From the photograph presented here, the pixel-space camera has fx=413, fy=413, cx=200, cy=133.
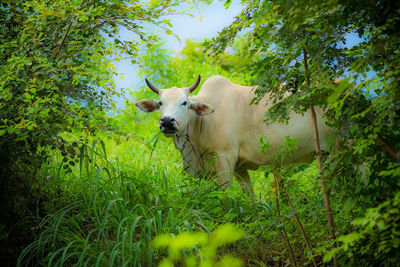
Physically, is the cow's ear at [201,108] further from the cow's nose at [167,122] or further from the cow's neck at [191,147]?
the cow's nose at [167,122]

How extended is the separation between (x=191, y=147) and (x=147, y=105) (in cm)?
73

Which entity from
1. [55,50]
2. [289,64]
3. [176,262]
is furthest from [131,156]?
[289,64]

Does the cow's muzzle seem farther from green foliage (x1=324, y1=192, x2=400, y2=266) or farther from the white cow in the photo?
green foliage (x1=324, y1=192, x2=400, y2=266)

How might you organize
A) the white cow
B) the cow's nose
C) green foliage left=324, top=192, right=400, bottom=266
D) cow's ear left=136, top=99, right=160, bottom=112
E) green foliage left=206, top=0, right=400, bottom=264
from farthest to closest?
cow's ear left=136, top=99, right=160, bottom=112
the white cow
the cow's nose
green foliage left=206, top=0, right=400, bottom=264
green foliage left=324, top=192, right=400, bottom=266

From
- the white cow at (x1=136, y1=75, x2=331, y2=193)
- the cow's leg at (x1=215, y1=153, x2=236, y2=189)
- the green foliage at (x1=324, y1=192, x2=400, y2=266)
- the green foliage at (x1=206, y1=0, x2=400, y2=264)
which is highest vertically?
the green foliage at (x1=206, y1=0, x2=400, y2=264)

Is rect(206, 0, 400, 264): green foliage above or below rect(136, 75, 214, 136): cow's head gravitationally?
above

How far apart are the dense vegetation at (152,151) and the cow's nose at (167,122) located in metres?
0.51

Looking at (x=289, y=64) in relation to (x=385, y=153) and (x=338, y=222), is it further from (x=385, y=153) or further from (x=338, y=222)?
(x=338, y=222)

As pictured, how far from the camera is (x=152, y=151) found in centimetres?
337

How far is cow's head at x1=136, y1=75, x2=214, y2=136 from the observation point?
4344 mm

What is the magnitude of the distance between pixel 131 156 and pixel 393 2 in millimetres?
5428

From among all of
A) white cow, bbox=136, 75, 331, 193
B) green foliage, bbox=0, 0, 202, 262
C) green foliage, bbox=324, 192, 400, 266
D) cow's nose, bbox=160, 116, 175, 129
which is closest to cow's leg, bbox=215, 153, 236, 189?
white cow, bbox=136, 75, 331, 193

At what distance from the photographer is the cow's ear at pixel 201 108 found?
184 inches

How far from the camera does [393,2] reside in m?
1.86
